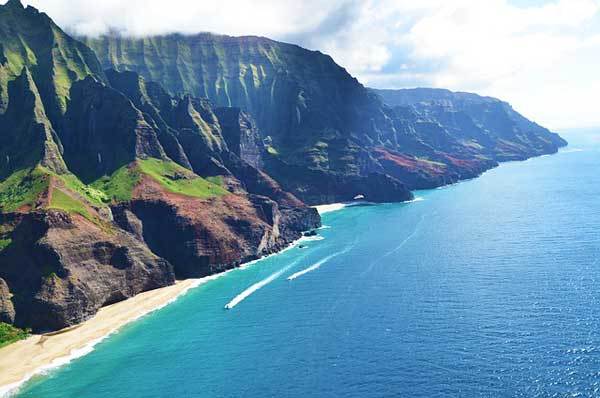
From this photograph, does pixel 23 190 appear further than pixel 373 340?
Yes

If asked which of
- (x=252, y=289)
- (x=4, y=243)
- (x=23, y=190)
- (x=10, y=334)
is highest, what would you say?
(x=23, y=190)

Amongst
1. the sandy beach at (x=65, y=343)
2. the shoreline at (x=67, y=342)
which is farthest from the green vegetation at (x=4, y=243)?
the sandy beach at (x=65, y=343)

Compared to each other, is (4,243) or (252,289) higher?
(4,243)

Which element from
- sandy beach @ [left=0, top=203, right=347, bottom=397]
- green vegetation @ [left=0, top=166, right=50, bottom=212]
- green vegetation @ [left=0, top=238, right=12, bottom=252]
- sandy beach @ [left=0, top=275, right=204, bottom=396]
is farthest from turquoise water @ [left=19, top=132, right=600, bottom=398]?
green vegetation @ [left=0, top=166, right=50, bottom=212]

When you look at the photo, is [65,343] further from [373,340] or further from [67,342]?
[373,340]

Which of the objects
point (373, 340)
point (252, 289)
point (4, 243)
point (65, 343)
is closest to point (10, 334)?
point (65, 343)
